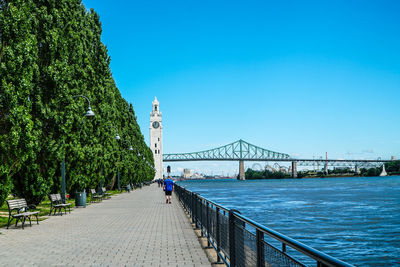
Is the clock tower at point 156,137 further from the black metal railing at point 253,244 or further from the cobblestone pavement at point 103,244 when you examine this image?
the black metal railing at point 253,244

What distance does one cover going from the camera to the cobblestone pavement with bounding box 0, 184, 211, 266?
822 cm

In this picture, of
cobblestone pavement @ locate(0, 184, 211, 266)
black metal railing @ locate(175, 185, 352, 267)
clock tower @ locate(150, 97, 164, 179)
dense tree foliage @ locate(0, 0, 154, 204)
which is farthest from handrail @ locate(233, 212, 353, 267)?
clock tower @ locate(150, 97, 164, 179)

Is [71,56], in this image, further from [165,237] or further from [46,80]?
[165,237]

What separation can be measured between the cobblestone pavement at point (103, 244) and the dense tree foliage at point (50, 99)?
2824 mm

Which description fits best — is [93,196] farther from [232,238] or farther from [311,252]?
[311,252]

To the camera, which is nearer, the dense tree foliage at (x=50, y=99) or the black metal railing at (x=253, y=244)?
the black metal railing at (x=253, y=244)

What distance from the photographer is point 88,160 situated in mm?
25828

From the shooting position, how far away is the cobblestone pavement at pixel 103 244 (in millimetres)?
8219

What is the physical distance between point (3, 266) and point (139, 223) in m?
7.31

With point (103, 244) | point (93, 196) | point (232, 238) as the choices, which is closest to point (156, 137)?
point (93, 196)

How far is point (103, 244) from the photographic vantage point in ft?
33.7

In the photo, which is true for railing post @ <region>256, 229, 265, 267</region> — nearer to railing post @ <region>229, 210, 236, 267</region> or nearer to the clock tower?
railing post @ <region>229, 210, 236, 267</region>

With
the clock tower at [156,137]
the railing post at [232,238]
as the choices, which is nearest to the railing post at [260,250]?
the railing post at [232,238]

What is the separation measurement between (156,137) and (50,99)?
468ft
